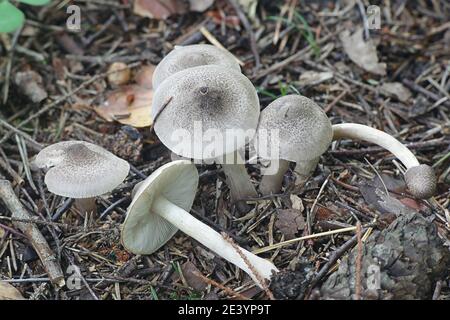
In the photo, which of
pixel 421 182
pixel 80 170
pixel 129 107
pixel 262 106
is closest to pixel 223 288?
pixel 80 170

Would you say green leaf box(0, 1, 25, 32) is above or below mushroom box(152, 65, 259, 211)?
above

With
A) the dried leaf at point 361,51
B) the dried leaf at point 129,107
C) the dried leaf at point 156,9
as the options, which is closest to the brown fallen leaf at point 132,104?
the dried leaf at point 129,107

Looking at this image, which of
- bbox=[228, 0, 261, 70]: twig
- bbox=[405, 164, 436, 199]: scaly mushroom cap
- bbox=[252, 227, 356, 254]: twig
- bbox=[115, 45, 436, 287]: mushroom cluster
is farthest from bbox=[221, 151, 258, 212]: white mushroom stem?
bbox=[228, 0, 261, 70]: twig

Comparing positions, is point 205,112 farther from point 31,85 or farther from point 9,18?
point 31,85

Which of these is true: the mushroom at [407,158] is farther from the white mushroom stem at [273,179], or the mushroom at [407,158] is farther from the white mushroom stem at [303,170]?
the white mushroom stem at [273,179]

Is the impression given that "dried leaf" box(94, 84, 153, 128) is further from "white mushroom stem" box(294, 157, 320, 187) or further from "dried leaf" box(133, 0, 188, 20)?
"white mushroom stem" box(294, 157, 320, 187)
